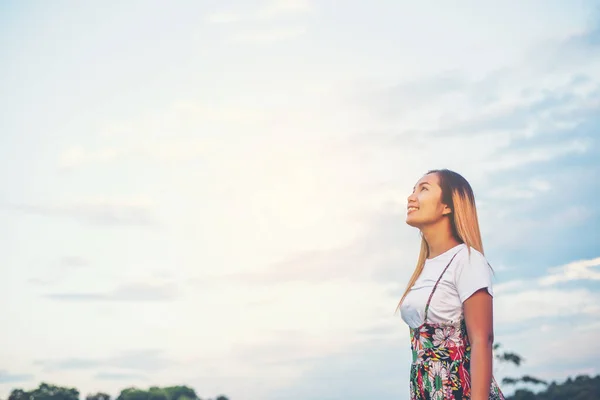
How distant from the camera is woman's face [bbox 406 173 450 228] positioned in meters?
4.64

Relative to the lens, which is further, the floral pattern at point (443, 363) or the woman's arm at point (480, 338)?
the floral pattern at point (443, 363)

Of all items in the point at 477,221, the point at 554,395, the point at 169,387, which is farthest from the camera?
the point at 169,387

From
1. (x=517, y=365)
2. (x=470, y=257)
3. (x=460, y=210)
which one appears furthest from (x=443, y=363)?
(x=517, y=365)

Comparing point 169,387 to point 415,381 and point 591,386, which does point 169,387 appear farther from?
point 415,381

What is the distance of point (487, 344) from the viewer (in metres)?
4.21

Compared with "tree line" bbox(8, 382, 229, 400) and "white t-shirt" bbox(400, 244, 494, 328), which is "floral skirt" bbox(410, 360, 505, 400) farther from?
"tree line" bbox(8, 382, 229, 400)

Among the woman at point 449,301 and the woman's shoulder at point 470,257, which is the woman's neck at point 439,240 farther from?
the woman's shoulder at point 470,257

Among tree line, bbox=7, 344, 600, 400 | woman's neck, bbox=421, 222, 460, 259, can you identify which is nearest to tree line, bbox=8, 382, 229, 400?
tree line, bbox=7, 344, 600, 400

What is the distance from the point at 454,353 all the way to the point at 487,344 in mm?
193

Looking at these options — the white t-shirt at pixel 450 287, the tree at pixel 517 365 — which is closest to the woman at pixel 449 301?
the white t-shirt at pixel 450 287

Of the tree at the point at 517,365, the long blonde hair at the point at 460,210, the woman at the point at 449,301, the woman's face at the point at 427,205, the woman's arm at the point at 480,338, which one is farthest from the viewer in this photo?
the tree at the point at 517,365

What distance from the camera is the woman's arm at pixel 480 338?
4.11 metres

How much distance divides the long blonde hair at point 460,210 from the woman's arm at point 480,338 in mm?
334

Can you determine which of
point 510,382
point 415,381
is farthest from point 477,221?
point 510,382
